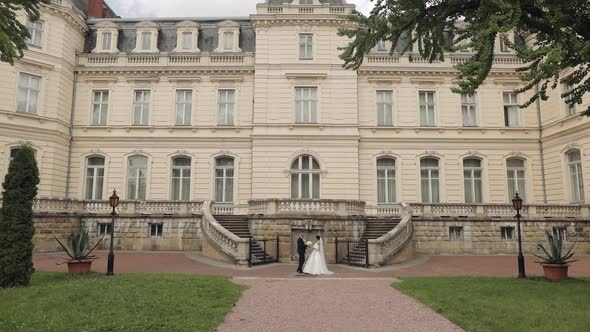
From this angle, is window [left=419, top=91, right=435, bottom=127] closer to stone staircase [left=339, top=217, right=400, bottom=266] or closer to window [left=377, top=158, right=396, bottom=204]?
window [left=377, top=158, right=396, bottom=204]

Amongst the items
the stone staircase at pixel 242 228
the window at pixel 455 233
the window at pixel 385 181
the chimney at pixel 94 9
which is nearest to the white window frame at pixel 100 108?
the chimney at pixel 94 9

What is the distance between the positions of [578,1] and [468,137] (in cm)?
1698

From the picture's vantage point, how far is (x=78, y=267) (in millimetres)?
13570

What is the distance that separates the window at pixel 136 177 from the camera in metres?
26.1

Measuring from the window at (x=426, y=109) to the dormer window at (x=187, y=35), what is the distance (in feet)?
48.2

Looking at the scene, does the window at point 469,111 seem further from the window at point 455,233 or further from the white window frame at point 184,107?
the white window frame at point 184,107

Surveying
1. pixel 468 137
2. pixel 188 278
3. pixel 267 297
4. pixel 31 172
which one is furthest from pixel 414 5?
pixel 468 137

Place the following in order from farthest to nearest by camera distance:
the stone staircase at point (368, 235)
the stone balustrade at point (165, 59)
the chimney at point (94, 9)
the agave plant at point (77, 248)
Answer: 1. the chimney at point (94, 9)
2. the stone balustrade at point (165, 59)
3. the stone staircase at point (368, 235)
4. the agave plant at point (77, 248)

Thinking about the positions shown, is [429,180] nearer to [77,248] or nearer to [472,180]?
[472,180]

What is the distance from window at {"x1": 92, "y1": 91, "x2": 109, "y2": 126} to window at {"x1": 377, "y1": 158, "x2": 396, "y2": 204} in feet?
56.5

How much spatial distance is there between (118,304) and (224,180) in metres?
17.2

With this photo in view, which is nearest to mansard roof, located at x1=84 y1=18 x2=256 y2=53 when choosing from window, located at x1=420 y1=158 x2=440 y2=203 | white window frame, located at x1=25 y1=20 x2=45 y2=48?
white window frame, located at x1=25 y1=20 x2=45 y2=48

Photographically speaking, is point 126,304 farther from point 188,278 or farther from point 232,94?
point 232,94

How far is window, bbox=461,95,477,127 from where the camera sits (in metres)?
26.7
